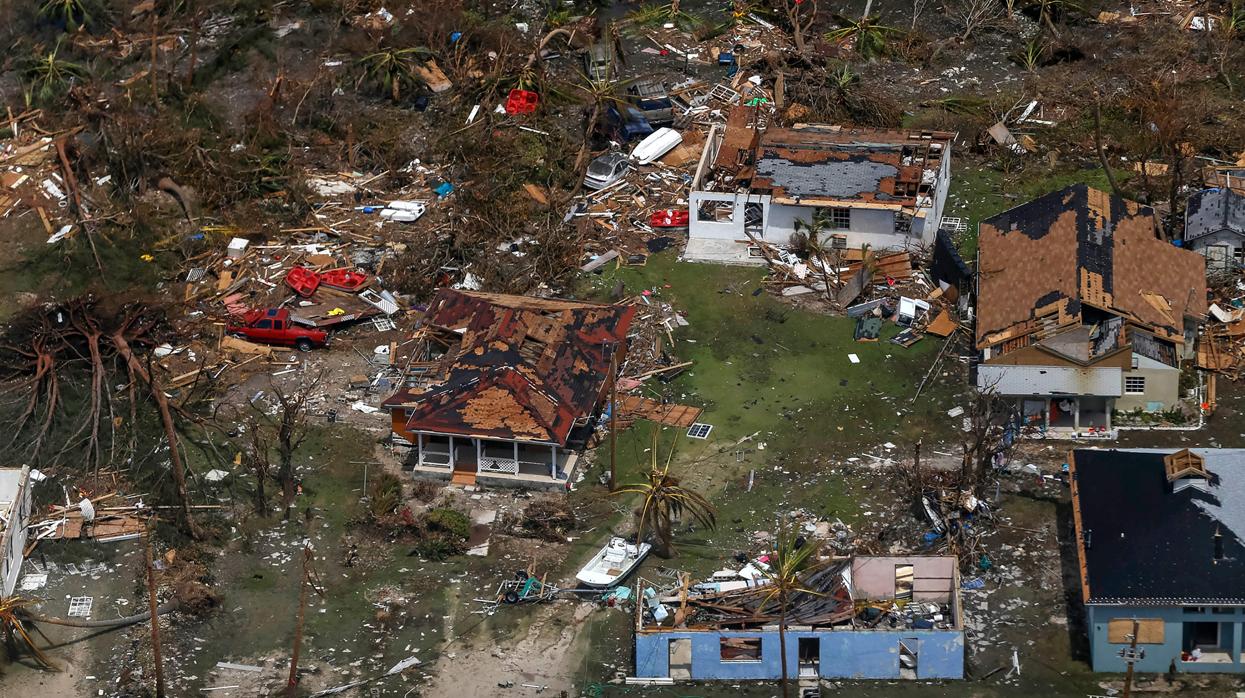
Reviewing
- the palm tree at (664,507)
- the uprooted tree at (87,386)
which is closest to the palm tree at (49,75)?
the uprooted tree at (87,386)

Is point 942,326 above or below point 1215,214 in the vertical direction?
below

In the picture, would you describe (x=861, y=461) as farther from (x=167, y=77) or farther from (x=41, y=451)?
(x=167, y=77)

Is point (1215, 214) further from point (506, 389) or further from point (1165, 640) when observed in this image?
point (506, 389)

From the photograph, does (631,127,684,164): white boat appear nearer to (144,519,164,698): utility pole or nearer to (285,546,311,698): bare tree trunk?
(285,546,311,698): bare tree trunk

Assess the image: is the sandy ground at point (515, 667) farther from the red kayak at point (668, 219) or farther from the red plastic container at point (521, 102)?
the red plastic container at point (521, 102)

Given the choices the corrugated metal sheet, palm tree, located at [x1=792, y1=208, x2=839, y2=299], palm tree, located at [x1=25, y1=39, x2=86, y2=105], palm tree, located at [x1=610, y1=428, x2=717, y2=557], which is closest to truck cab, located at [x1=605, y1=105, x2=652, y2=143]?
palm tree, located at [x1=792, y1=208, x2=839, y2=299]

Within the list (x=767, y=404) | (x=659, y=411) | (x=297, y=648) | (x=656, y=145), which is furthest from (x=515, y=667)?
(x=656, y=145)
